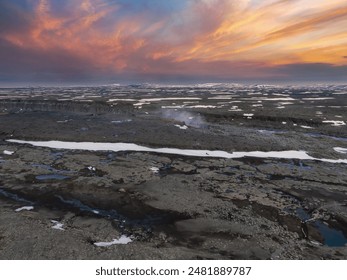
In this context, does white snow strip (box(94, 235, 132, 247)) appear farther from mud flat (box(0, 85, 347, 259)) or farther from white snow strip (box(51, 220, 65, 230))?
white snow strip (box(51, 220, 65, 230))

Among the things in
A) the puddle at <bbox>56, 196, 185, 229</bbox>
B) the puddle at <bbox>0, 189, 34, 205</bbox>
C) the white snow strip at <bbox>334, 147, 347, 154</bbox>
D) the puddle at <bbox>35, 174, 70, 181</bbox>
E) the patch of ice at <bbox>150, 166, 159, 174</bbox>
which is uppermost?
the puddle at <bbox>0, 189, 34, 205</bbox>

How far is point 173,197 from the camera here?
68.4ft

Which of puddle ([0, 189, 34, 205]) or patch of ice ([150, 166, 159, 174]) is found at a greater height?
puddle ([0, 189, 34, 205])

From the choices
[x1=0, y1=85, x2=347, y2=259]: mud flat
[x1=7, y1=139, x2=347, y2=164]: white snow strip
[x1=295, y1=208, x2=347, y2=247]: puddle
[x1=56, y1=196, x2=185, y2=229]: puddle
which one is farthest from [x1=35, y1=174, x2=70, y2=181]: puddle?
[x1=295, y1=208, x2=347, y2=247]: puddle

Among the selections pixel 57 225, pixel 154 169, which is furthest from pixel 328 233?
pixel 57 225

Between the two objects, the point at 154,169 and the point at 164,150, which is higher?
the point at 154,169

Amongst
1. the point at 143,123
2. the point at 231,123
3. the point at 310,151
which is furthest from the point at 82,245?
the point at 231,123

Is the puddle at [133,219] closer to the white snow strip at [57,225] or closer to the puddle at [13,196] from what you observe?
the white snow strip at [57,225]

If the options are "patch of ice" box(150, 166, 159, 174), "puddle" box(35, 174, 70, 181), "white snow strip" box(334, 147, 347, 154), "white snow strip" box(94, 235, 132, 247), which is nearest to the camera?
"white snow strip" box(94, 235, 132, 247)

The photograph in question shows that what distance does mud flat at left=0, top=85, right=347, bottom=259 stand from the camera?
14.4 meters

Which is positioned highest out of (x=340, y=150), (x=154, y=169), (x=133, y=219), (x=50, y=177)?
(x=50, y=177)

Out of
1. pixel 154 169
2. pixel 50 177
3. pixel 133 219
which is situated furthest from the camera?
pixel 154 169

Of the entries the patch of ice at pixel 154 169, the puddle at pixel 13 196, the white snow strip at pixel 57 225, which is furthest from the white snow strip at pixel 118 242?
the patch of ice at pixel 154 169

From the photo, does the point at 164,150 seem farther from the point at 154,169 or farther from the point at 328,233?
the point at 328,233
